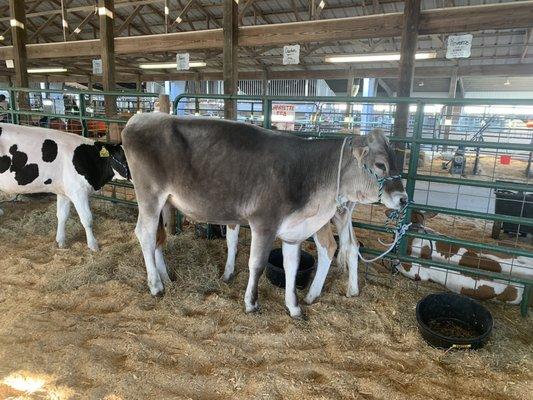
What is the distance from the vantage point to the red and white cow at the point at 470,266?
3.59 meters

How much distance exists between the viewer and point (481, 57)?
14.6 meters

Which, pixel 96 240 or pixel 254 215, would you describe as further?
pixel 96 240

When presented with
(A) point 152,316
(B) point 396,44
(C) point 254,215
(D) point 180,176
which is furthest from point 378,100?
(B) point 396,44

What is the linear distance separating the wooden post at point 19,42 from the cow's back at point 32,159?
4371 millimetres

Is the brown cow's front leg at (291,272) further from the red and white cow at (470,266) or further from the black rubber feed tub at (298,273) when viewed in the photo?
the red and white cow at (470,266)

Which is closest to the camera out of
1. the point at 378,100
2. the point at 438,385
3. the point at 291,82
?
the point at 438,385

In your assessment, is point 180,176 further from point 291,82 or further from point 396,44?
point 291,82

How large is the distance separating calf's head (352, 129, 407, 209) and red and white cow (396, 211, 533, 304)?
1.49m

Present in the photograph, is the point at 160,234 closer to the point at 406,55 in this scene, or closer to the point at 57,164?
the point at 57,164

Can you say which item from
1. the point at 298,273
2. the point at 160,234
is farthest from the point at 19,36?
the point at 298,273

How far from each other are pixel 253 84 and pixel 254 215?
24349 millimetres

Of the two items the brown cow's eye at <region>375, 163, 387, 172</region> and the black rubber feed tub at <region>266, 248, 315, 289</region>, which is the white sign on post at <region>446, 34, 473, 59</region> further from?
the black rubber feed tub at <region>266, 248, 315, 289</region>

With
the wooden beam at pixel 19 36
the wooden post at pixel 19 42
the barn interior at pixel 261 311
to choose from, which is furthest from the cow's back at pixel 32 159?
the wooden beam at pixel 19 36

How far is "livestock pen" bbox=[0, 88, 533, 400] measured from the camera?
7.70 feet
